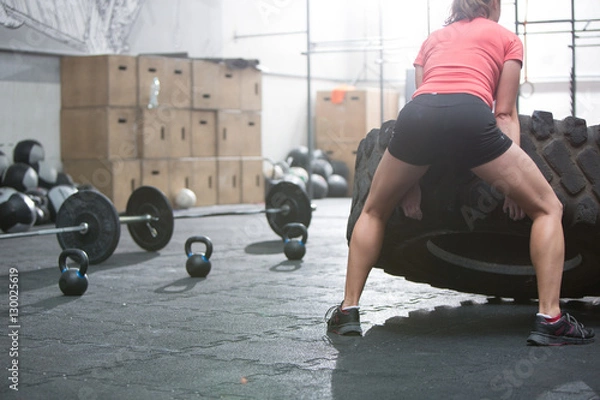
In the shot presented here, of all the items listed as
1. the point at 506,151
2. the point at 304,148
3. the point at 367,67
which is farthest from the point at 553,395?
the point at 367,67

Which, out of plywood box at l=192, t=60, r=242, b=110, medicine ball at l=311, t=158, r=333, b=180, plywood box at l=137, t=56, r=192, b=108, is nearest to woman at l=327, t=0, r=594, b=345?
plywood box at l=137, t=56, r=192, b=108

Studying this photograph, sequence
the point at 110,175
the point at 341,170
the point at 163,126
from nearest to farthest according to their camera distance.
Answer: the point at 110,175 < the point at 163,126 < the point at 341,170

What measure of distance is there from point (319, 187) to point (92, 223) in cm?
548

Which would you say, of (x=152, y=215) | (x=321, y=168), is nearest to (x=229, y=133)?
(x=321, y=168)

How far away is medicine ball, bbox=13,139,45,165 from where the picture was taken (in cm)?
707

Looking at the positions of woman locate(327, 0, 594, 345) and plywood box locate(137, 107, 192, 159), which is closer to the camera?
woman locate(327, 0, 594, 345)

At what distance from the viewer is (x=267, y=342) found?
7.74 ft

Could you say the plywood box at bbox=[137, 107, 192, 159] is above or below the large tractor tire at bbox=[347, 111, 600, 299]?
above

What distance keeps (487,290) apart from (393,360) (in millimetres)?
820

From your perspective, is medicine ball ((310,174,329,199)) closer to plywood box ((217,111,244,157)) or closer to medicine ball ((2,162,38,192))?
plywood box ((217,111,244,157))

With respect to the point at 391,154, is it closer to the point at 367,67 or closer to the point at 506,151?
the point at 506,151

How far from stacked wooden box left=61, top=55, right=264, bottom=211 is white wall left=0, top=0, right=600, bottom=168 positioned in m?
0.29

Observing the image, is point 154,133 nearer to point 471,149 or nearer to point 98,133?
point 98,133

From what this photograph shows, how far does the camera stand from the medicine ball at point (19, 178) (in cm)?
674
